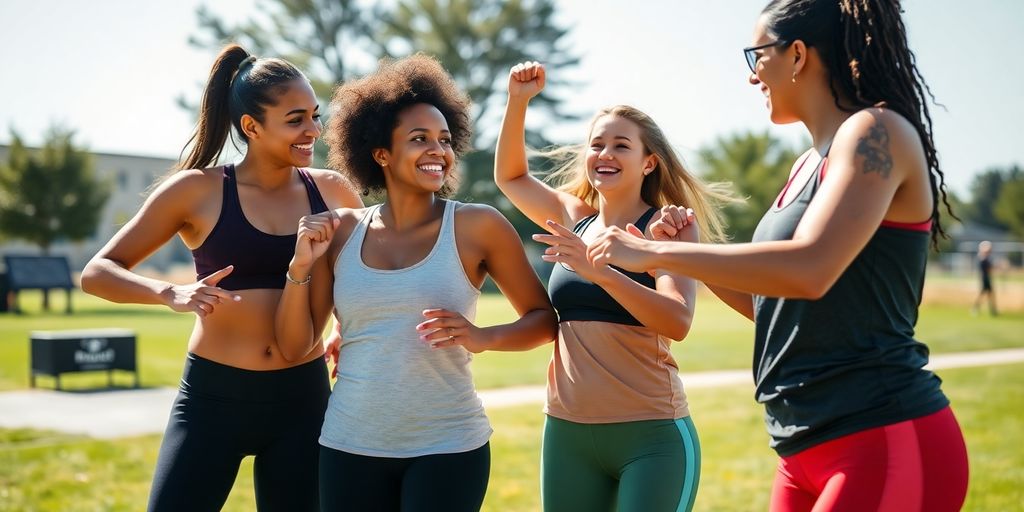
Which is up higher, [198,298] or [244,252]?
[244,252]

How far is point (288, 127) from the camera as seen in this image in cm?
375

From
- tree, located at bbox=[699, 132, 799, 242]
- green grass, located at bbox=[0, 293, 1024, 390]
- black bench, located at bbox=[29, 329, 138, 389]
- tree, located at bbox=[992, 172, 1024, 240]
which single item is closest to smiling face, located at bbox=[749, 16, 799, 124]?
green grass, located at bbox=[0, 293, 1024, 390]

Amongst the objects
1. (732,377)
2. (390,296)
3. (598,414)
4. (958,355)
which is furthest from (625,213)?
(958,355)

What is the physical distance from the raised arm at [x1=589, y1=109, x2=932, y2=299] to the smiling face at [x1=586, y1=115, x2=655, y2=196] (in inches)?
56.6

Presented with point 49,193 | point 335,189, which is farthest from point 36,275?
point 335,189

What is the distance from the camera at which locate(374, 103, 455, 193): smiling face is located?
344cm

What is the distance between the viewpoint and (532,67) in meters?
3.80

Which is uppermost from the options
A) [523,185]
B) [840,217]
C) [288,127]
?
[288,127]

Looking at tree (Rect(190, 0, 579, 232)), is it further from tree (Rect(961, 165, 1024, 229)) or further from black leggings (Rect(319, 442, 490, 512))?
tree (Rect(961, 165, 1024, 229))

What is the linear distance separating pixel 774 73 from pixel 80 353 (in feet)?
38.4

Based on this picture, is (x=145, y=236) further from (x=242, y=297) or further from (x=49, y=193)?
(x=49, y=193)

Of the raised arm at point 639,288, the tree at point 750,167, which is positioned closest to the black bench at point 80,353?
the raised arm at point 639,288

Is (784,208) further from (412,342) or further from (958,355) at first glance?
(958,355)

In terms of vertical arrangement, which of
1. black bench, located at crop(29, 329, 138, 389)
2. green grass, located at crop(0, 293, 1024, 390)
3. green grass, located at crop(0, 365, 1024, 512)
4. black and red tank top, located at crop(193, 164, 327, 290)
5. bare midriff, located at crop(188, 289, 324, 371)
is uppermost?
black and red tank top, located at crop(193, 164, 327, 290)
